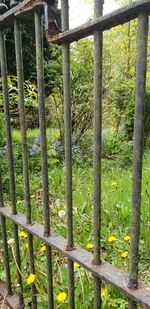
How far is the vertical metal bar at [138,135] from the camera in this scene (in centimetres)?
70

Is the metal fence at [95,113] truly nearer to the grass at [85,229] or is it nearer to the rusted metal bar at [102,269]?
the rusted metal bar at [102,269]

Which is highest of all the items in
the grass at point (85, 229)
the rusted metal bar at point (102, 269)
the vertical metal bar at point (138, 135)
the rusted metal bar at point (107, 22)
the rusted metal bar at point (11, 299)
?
the rusted metal bar at point (107, 22)

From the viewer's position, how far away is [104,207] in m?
2.83

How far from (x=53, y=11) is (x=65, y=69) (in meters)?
0.16

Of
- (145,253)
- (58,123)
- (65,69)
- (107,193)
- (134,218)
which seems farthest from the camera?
(58,123)

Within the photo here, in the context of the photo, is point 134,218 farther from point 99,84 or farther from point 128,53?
point 128,53

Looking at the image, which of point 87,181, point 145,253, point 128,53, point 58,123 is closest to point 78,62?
point 58,123

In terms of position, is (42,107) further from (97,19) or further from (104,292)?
(104,292)

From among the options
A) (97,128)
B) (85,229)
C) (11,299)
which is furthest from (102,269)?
(85,229)

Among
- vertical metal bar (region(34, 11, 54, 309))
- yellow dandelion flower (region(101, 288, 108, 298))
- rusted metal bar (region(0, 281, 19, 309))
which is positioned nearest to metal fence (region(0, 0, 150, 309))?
vertical metal bar (region(34, 11, 54, 309))

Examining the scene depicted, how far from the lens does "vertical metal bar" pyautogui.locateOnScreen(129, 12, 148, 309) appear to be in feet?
2.31

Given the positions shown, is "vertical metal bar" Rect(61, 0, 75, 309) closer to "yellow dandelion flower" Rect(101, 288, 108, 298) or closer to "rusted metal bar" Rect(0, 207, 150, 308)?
"rusted metal bar" Rect(0, 207, 150, 308)

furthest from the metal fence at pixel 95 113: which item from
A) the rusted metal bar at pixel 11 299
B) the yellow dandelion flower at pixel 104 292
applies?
the rusted metal bar at pixel 11 299

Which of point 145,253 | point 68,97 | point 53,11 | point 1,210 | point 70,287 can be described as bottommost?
point 145,253
